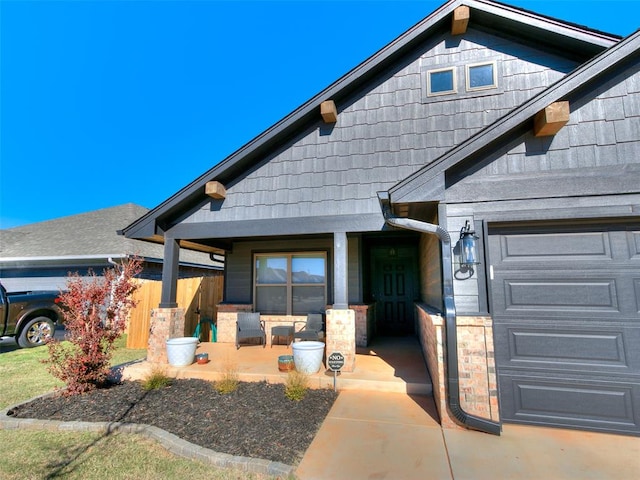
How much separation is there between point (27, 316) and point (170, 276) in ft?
18.1

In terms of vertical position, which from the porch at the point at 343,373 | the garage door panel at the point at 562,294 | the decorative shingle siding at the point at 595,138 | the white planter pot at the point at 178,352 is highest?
the decorative shingle siding at the point at 595,138

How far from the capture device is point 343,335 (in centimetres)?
517

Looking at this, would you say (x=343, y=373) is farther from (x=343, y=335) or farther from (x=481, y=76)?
(x=481, y=76)

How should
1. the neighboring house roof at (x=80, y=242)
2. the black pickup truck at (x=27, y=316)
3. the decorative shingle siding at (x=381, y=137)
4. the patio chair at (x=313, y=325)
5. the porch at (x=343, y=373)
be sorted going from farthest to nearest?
the neighboring house roof at (x=80, y=242) → the black pickup truck at (x=27, y=316) → the patio chair at (x=313, y=325) → the decorative shingle siding at (x=381, y=137) → the porch at (x=343, y=373)

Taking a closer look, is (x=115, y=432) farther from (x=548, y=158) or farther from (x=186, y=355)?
(x=548, y=158)

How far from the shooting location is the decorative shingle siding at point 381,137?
5562mm

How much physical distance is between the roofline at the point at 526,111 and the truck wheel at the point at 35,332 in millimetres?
9980

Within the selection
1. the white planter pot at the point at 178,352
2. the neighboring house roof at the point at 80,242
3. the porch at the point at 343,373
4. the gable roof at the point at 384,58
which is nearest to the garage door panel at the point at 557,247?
the porch at the point at 343,373

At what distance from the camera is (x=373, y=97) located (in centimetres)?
605

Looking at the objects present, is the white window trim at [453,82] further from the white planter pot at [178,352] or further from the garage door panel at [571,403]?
the white planter pot at [178,352]

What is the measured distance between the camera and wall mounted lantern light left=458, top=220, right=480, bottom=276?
361 centimetres

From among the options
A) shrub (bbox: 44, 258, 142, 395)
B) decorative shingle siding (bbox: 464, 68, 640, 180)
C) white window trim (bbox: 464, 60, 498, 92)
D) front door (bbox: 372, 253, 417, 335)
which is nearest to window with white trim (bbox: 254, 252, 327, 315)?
front door (bbox: 372, 253, 417, 335)

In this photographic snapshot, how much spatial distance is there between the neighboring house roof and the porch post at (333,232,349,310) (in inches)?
345

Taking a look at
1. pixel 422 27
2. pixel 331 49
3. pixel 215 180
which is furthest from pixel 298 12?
pixel 215 180
